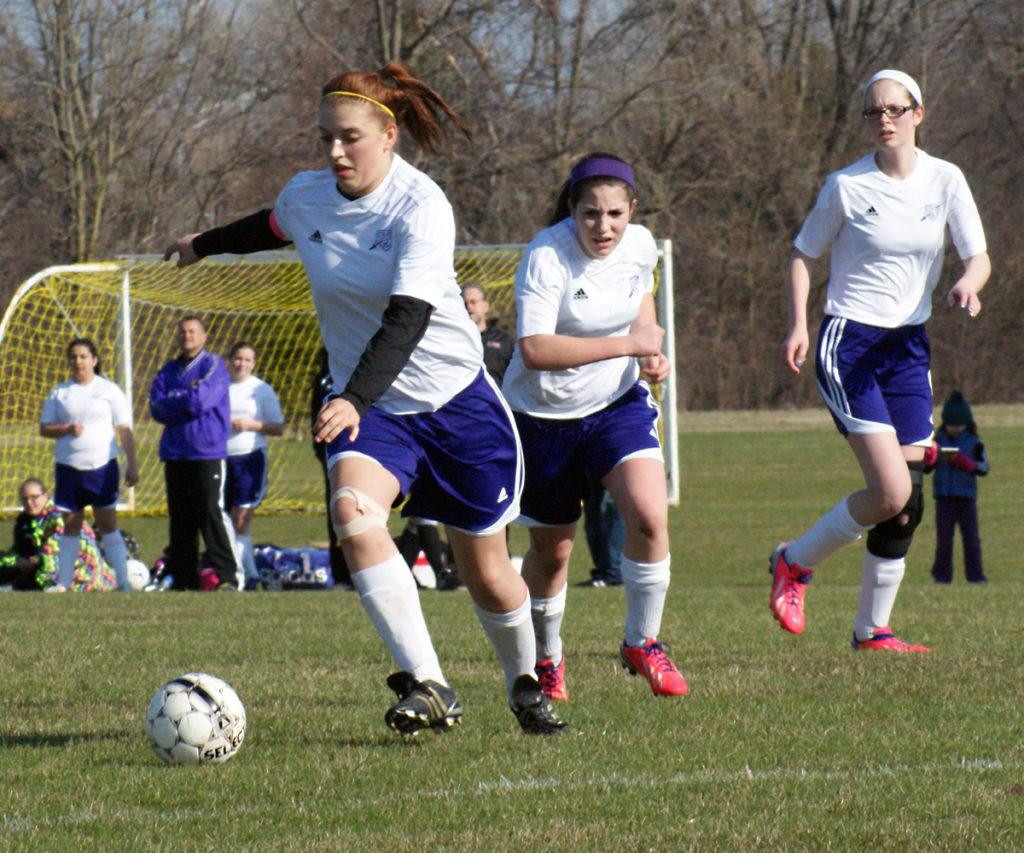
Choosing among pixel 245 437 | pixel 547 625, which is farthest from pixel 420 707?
pixel 245 437

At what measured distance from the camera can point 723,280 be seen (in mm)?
36219

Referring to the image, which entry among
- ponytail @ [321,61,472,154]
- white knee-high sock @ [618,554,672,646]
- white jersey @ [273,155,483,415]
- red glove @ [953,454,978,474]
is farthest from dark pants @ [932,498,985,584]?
ponytail @ [321,61,472,154]

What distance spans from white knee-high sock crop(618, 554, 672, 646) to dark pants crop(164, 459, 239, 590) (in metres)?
6.35

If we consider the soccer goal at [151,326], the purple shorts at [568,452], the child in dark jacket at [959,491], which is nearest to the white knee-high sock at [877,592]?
the purple shorts at [568,452]

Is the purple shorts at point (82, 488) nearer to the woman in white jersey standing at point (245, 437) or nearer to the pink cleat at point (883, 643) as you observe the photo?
the woman in white jersey standing at point (245, 437)

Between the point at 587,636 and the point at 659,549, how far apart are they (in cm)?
189

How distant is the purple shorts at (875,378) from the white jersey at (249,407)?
7609mm

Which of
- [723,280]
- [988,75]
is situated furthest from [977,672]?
[988,75]

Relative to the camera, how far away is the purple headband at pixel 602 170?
4.77 metres

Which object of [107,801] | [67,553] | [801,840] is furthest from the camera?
[67,553]

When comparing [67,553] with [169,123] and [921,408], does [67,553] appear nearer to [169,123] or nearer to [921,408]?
[921,408]

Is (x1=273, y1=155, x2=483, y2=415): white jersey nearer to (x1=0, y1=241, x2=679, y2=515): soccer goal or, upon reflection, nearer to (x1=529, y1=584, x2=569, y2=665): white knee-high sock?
(x1=529, y1=584, x2=569, y2=665): white knee-high sock

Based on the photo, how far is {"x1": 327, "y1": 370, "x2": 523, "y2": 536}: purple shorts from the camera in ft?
13.2

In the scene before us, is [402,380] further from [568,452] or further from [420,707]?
[568,452]
